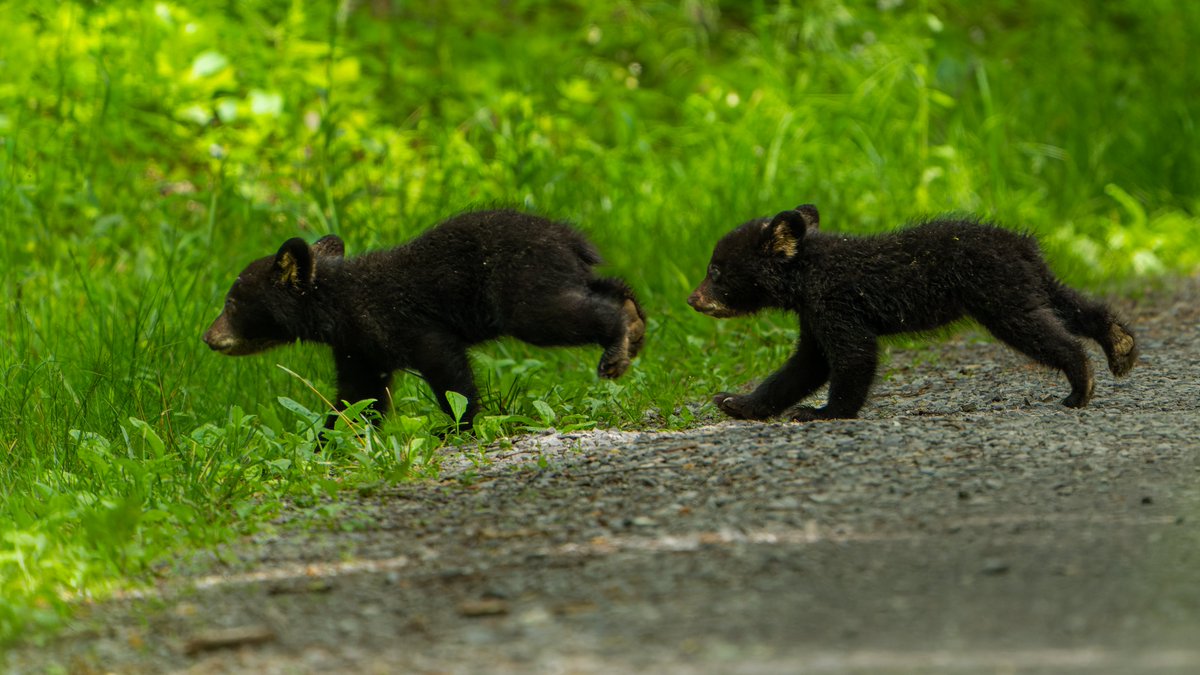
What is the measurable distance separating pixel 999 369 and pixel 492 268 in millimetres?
2773

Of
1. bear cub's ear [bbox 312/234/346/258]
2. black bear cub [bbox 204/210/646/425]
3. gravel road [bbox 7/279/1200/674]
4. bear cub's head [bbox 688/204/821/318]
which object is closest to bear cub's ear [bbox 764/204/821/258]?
bear cub's head [bbox 688/204/821/318]

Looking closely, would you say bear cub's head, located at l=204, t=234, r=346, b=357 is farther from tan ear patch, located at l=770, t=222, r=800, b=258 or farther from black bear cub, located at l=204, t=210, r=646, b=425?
tan ear patch, located at l=770, t=222, r=800, b=258

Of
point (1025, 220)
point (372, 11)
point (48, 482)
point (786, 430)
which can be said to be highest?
point (372, 11)

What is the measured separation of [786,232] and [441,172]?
4.16 metres

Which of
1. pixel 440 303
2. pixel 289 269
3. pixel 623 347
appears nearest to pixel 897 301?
pixel 623 347

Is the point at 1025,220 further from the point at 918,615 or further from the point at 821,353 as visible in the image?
the point at 918,615

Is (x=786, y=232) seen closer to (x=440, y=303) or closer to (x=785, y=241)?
(x=785, y=241)

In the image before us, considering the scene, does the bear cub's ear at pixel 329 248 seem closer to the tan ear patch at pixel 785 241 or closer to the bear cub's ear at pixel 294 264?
the bear cub's ear at pixel 294 264

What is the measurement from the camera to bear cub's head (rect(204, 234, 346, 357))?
6961 mm

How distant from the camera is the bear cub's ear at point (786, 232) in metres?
6.73

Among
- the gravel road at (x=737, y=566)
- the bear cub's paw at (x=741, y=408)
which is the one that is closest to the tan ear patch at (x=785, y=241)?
the bear cub's paw at (x=741, y=408)

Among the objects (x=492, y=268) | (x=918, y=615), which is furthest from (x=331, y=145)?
(x=918, y=615)

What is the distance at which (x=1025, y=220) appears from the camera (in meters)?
10.7

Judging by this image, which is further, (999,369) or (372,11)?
(372,11)
